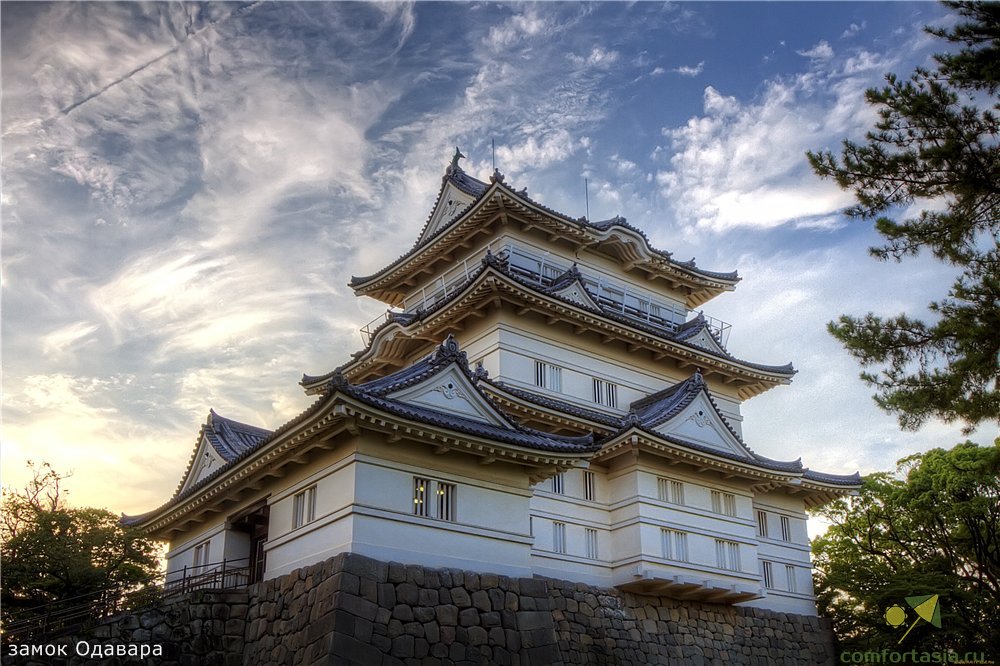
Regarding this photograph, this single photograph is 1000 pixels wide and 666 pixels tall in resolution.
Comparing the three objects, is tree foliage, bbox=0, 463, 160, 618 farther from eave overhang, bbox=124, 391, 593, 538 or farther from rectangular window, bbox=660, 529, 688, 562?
rectangular window, bbox=660, 529, 688, 562

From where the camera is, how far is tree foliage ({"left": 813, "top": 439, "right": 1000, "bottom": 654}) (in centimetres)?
2814

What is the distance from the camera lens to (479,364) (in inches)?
1015

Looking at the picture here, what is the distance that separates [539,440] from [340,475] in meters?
4.52

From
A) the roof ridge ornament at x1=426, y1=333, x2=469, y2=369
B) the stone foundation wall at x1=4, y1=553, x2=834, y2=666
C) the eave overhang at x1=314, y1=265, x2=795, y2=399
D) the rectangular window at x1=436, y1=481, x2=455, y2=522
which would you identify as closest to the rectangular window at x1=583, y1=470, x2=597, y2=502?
the stone foundation wall at x1=4, y1=553, x2=834, y2=666

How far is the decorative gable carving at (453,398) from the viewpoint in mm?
18781

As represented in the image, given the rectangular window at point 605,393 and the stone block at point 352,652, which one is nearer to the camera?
the stone block at point 352,652

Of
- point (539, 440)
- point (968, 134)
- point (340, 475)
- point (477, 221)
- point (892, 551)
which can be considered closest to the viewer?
point (968, 134)

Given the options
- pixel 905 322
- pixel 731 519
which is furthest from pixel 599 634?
pixel 905 322

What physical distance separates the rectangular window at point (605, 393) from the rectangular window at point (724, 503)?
4.10m

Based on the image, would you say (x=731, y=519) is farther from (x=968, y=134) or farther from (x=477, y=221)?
(x=968, y=134)

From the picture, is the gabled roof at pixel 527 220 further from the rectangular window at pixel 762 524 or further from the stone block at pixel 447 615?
the stone block at pixel 447 615

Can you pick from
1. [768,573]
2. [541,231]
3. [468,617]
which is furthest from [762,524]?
[468,617]

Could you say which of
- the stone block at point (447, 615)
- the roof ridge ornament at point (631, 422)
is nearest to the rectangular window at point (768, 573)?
the roof ridge ornament at point (631, 422)

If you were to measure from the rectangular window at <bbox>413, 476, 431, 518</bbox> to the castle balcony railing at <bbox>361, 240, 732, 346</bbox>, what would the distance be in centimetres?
996
